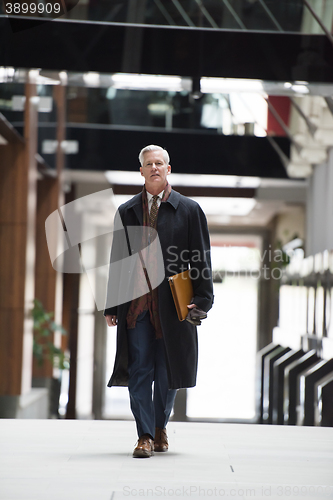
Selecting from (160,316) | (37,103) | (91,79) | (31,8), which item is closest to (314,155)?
(91,79)

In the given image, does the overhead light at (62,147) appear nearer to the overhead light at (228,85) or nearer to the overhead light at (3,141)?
the overhead light at (3,141)

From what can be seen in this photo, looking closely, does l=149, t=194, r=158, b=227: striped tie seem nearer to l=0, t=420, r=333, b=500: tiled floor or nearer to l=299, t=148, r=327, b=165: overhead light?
l=0, t=420, r=333, b=500: tiled floor

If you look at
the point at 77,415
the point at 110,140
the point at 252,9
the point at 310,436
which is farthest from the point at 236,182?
the point at 310,436

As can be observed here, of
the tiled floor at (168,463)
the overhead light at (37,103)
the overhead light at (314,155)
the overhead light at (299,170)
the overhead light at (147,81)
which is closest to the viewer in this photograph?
the tiled floor at (168,463)

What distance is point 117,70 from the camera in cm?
495

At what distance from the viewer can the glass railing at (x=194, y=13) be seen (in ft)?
16.8

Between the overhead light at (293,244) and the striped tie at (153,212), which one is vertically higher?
the overhead light at (293,244)

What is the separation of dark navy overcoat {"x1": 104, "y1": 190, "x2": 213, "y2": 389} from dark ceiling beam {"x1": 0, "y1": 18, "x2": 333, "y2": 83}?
211 centimetres

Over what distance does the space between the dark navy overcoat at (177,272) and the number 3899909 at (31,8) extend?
272 cm

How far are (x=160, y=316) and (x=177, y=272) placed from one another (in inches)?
8.1

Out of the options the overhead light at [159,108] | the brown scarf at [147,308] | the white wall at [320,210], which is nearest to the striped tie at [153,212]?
the brown scarf at [147,308]

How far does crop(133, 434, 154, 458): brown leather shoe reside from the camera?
2.94m

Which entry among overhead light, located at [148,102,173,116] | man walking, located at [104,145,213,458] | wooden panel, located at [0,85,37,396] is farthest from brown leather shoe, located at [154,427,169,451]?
overhead light, located at [148,102,173,116]

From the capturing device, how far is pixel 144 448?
2.95 m
